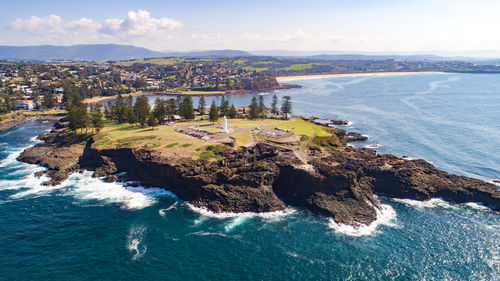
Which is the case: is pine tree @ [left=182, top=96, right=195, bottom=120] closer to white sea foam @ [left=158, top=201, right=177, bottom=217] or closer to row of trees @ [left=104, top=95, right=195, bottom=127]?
row of trees @ [left=104, top=95, right=195, bottom=127]

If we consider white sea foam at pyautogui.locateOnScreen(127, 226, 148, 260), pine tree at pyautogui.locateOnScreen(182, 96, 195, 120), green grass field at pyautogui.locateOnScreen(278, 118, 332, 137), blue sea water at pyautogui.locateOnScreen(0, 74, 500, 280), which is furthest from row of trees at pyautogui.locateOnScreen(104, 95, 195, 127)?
white sea foam at pyautogui.locateOnScreen(127, 226, 148, 260)

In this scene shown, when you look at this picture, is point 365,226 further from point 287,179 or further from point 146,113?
point 146,113

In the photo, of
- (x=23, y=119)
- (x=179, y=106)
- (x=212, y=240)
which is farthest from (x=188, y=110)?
(x=23, y=119)

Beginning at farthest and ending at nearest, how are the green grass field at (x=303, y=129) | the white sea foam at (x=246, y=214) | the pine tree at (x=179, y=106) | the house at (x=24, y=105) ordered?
the house at (x=24, y=105), the pine tree at (x=179, y=106), the green grass field at (x=303, y=129), the white sea foam at (x=246, y=214)

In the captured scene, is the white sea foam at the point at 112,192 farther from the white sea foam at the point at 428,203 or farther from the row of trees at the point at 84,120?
the white sea foam at the point at 428,203

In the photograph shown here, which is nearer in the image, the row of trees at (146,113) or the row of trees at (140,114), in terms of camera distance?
the row of trees at (140,114)

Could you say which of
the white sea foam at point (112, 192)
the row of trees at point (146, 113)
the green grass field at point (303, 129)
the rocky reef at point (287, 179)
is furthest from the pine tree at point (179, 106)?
the white sea foam at point (112, 192)
